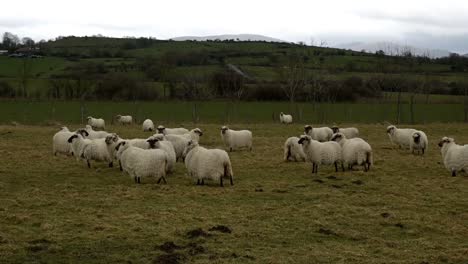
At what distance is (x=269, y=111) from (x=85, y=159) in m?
40.1

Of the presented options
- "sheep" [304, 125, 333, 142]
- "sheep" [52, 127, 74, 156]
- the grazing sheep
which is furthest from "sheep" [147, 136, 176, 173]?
"sheep" [304, 125, 333, 142]

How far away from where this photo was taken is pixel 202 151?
16.5 metres

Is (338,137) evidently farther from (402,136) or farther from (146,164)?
(146,164)

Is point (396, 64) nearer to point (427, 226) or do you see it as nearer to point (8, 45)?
point (427, 226)

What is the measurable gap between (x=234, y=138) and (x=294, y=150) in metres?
4.65

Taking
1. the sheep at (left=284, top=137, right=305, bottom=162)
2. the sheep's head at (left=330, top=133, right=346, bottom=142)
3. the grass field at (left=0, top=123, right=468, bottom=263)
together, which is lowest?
the grass field at (left=0, top=123, right=468, bottom=263)

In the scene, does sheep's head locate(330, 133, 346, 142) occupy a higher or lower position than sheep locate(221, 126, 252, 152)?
higher

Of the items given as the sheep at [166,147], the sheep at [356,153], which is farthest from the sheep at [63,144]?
the sheep at [356,153]

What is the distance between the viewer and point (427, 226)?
39.3 feet

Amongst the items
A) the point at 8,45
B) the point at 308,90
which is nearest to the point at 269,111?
the point at 308,90

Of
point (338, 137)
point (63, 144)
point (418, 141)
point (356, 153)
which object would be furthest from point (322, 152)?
point (63, 144)

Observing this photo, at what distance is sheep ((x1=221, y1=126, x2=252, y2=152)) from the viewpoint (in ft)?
85.7

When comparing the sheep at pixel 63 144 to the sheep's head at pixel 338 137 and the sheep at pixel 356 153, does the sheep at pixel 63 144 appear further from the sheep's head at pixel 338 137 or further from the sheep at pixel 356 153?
the sheep at pixel 356 153

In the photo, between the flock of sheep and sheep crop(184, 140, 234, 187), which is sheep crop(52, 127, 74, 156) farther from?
sheep crop(184, 140, 234, 187)
